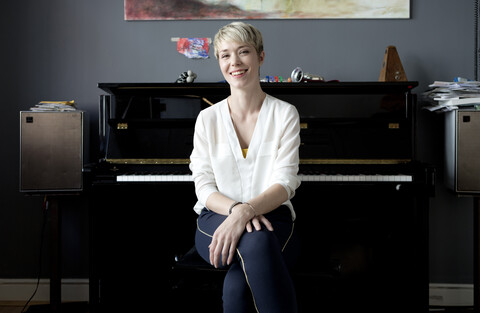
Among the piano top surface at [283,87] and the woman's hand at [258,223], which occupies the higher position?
the piano top surface at [283,87]

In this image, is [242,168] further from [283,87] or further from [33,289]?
[33,289]

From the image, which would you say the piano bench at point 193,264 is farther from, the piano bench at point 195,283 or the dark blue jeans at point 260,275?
the dark blue jeans at point 260,275

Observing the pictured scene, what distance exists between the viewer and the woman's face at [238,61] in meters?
1.51

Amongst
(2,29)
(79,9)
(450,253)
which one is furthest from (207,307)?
(2,29)

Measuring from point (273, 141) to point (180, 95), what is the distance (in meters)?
0.74

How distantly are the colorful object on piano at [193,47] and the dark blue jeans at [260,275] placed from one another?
1.41 meters

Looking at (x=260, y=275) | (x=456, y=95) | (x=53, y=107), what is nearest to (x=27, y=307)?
(x=53, y=107)

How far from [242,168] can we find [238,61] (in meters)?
0.42

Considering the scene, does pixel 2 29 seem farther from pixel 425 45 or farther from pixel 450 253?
pixel 450 253

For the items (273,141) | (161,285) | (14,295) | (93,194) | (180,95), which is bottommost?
(14,295)

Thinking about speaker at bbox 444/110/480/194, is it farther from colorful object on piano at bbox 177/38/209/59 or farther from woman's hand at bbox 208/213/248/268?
colorful object on piano at bbox 177/38/209/59

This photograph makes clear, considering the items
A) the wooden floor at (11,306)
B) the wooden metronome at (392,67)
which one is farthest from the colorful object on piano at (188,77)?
the wooden floor at (11,306)

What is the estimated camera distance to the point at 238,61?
59.4 inches

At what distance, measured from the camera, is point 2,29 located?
99.9 inches
